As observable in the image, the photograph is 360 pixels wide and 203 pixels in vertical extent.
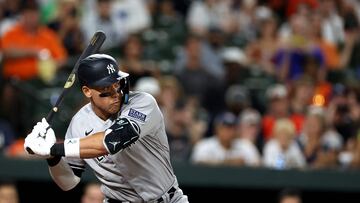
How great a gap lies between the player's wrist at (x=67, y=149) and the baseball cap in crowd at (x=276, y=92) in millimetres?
5521

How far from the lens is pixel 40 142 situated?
535 cm

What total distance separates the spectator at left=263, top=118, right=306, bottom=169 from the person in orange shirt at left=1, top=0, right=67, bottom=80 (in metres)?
2.79

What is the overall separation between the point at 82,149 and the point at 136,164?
0.52 meters

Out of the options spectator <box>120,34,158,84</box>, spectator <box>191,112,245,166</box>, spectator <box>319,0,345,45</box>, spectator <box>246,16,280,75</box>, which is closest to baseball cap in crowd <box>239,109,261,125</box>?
spectator <box>191,112,245,166</box>

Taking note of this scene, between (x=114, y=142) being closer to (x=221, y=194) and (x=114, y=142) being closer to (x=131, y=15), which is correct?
(x=221, y=194)

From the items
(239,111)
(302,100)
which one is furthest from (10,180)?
(302,100)

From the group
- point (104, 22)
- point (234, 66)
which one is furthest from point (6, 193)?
point (104, 22)

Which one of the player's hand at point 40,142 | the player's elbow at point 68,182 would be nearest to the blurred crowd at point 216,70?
the player's elbow at point 68,182

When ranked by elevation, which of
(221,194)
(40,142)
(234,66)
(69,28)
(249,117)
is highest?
(234,66)

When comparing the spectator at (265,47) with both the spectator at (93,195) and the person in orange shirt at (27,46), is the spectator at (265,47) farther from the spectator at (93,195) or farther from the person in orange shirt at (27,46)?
the spectator at (93,195)

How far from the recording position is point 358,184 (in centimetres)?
927

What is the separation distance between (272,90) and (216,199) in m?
2.07

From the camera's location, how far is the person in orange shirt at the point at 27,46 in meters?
10.7

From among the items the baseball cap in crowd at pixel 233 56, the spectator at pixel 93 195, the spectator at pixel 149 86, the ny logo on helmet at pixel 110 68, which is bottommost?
the spectator at pixel 93 195
